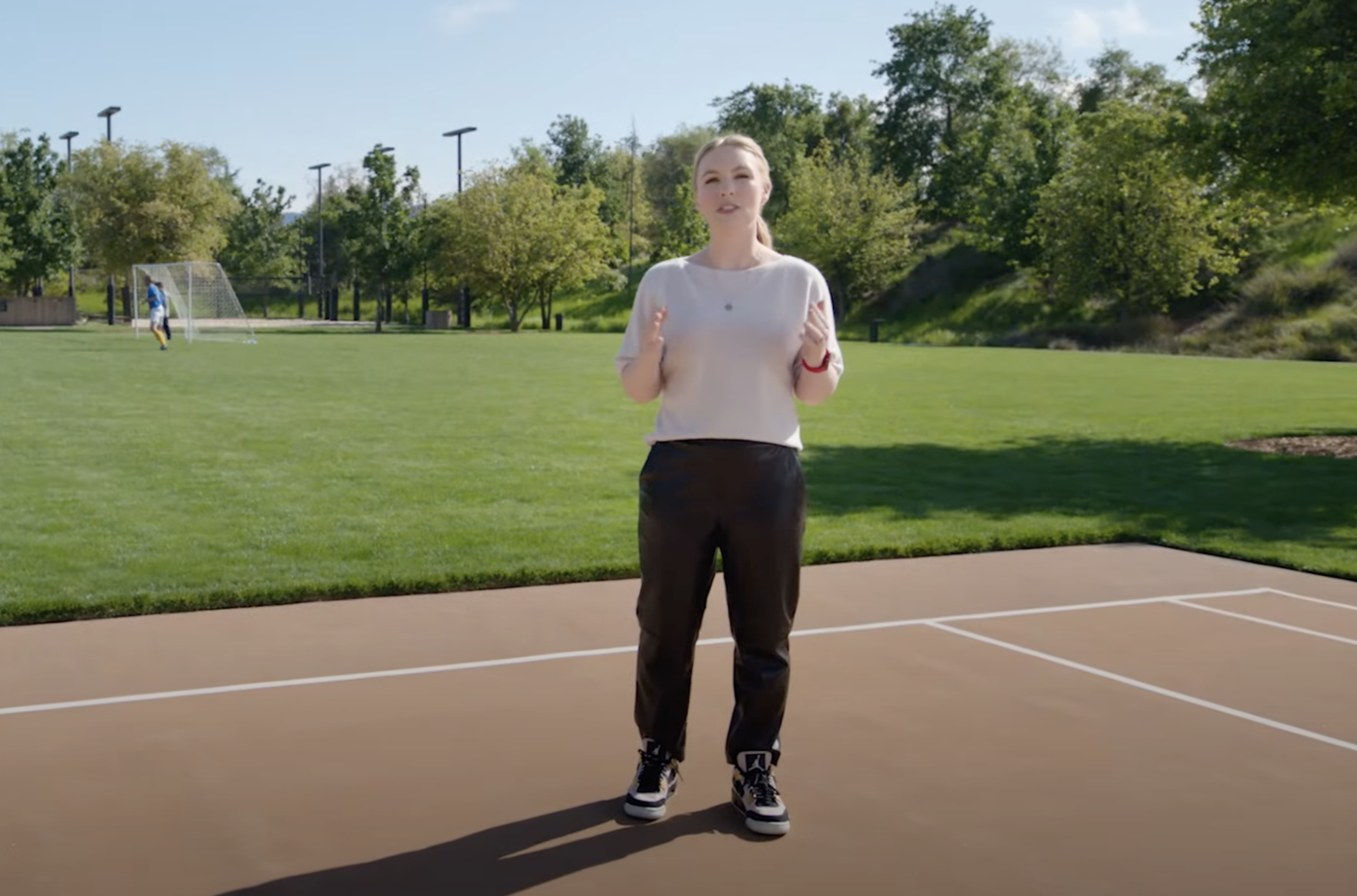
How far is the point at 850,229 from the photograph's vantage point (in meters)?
68.8

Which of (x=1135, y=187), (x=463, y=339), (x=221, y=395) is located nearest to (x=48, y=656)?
→ (x=221, y=395)

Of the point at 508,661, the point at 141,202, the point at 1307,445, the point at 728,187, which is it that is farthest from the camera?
the point at 141,202

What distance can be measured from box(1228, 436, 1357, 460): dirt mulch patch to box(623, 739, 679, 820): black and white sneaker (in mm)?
13383

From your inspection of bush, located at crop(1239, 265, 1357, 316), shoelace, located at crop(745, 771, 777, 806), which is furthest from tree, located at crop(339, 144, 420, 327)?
shoelace, located at crop(745, 771, 777, 806)

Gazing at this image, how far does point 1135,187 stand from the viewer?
54.8 metres

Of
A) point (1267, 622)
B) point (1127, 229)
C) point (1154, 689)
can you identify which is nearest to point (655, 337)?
point (1154, 689)

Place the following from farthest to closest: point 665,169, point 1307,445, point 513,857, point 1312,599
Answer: point 665,169, point 1307,445, point 1312,599, point 513,857

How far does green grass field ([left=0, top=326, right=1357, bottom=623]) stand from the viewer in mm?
9281

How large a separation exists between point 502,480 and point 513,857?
922 centimetres

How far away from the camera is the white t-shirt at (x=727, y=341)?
174 inches

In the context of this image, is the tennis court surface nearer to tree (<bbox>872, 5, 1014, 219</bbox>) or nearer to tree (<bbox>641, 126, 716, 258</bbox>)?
tree (<bbox>872, 5, 1014, 219</bbox>)

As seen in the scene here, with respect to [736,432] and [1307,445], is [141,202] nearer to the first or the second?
[1307,445]

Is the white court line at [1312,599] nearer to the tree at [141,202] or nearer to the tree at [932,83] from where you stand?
the tree at [141,202]

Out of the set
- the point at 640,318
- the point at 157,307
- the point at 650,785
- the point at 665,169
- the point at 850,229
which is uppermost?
the point at 665,169
